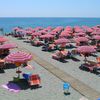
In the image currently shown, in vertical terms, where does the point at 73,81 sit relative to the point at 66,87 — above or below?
below

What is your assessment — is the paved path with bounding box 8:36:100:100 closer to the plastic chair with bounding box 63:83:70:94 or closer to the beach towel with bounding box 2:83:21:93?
the plastic chair with bounding box 63:83:70:94

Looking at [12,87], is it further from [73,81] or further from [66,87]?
[73,81]

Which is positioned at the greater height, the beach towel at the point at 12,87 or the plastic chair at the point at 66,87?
the plastic chair at the point at 66,87

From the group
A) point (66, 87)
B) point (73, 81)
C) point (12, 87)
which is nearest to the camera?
point (66, 87)

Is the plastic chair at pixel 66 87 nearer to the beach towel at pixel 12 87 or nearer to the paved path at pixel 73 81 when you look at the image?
the paved path at pixel 73 81

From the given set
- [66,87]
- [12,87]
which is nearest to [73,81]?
[66,87]

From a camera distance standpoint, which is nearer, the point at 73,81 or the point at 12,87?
the point at 12,87

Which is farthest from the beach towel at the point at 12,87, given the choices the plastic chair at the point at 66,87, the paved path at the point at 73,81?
the paved path at the point at 73,81

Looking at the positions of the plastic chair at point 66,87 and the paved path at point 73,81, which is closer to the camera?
the paved path at point 73,81

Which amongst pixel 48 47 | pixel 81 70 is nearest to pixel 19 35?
pixel 48 47

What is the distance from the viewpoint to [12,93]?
52.6 ft

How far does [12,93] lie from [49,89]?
2338 millimetres

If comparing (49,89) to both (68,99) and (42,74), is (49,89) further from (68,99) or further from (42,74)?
(42,74)

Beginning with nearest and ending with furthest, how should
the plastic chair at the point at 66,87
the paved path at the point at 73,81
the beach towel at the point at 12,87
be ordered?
1. the paved path at the point at 73,81
2. the plastic chair at the point at 66,87
3. the beach towel at the point at 12,87
